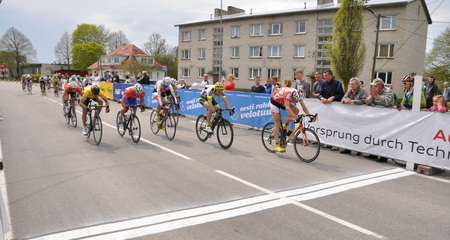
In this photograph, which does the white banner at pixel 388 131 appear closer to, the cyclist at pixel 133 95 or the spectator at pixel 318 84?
the spectator at pixel 318 84

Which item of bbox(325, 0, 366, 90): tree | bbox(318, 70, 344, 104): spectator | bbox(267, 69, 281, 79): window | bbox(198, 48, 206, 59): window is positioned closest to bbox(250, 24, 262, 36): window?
bbox(267, 69, 281, 79): window

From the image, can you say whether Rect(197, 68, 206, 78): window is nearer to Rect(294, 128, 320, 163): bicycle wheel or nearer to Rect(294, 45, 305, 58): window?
Rect(294, 45, 305, 58): window

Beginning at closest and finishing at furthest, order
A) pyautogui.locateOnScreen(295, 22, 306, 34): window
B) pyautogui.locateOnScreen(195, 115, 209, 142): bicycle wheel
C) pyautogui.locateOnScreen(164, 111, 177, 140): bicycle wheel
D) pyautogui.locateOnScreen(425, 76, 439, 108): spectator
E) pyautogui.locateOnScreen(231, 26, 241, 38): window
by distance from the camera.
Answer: pyautogui.locateOnScreen(195, 115, 209, 142): bicycle wheel, pyautogui.locateOnScreen(164, 111, 177, 140): bicycle wheel, pyautogui.locateOnScreen(425, 76, 439, 108): spectator, pyautogui.locateOnScreen(295, 22, 306, 34): window, pyautogui.locateOnScreen(231, 26, 241, 38): window

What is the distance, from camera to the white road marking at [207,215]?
408 cm

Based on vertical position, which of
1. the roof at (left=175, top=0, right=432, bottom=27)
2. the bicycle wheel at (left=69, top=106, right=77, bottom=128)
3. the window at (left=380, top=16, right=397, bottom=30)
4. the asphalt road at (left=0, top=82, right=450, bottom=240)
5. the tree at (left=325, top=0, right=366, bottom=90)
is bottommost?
the asphalt road at (left=0, top=82, right=450, bottom=240)

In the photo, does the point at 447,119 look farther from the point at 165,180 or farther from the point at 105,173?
the point at 105,173

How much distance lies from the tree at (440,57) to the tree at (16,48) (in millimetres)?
94641

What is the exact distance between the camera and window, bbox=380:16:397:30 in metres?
34.5

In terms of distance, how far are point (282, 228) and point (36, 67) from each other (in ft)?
436

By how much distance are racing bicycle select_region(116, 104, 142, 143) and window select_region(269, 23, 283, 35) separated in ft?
119

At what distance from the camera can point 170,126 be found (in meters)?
10.6

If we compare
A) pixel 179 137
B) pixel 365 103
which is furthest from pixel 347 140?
pixel 179 137

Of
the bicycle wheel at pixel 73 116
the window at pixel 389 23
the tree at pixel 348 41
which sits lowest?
the bicycle wheel at pixel 73 116

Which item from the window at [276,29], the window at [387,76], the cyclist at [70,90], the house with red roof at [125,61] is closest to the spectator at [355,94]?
the cyclist at [70,90]
